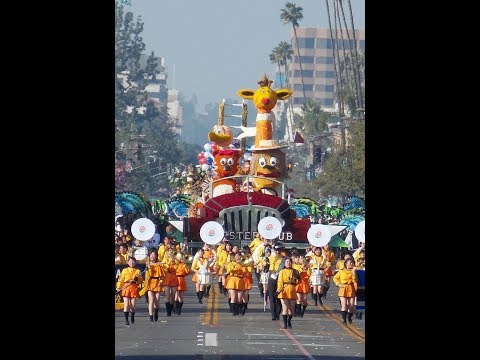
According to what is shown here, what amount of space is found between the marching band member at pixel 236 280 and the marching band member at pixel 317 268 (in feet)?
13.9

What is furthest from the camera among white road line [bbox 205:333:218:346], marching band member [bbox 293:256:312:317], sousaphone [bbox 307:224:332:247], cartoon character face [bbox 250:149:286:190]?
cartoon character face [bbox 250:149:286:190]

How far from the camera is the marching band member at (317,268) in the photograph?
144 feet

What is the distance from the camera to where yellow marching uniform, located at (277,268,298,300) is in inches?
1433

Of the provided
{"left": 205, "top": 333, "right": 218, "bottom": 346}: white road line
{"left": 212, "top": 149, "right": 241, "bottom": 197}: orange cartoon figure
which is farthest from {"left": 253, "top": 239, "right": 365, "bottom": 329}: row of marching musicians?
{"left": 212, "top": 149, "right": 241, "bottom": 197}: orange cartoon figure

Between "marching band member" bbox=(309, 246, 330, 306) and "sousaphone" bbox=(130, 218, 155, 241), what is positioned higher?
"sousaphone" bbox=(130, 218, 155, 241)

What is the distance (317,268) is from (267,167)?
1473 cm

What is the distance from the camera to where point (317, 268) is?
43875mm

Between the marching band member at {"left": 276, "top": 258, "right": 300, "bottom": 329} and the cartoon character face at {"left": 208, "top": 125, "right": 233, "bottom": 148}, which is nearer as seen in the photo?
the marching band member at {"left": 276, "top": 258, "right": 300, "bottom": 329}

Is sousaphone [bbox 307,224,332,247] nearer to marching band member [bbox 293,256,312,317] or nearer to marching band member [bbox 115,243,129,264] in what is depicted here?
marching band member [bbox 293,256,312,317]

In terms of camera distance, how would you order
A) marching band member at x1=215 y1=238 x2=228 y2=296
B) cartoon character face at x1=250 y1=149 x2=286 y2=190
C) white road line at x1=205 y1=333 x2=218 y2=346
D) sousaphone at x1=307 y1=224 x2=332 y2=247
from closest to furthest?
white road line at x1=205 y1=333 x2=218 y2=346 → sousaphone at x1=307 y1=224 x2=332 y2=247 → marching band member at x1=215 y1=238 x2=228 y2=296 → cartoon character face at x1=250 y1=149 x2=286 y2=190

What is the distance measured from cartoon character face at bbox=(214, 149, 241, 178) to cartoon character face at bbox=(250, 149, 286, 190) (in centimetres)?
93

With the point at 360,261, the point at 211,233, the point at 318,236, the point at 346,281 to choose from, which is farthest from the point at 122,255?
the point at 360,261

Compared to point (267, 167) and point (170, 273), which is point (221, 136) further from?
point (170, 273)
